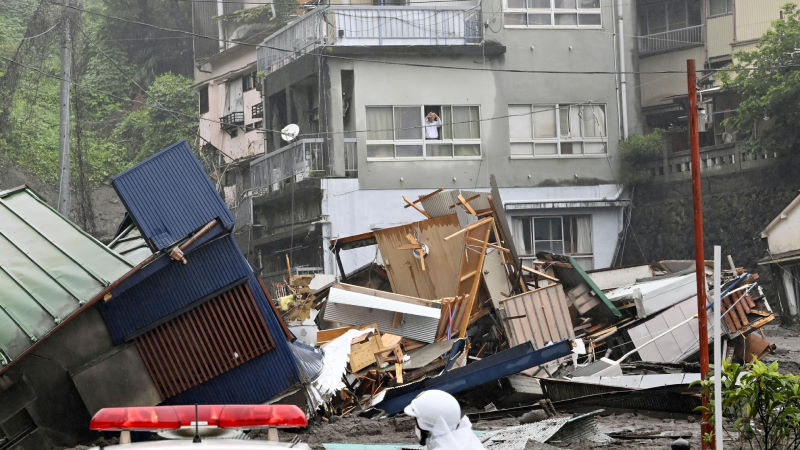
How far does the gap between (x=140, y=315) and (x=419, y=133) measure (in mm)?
19877

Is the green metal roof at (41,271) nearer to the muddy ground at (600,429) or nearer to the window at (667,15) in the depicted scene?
the muddy ground at (600,429)

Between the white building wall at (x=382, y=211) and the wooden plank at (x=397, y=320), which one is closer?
the wooden plank at (x=397, y=320)

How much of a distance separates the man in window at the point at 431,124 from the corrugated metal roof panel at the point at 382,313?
48.4ft

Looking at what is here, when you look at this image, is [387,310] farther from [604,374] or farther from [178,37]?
[178,37]

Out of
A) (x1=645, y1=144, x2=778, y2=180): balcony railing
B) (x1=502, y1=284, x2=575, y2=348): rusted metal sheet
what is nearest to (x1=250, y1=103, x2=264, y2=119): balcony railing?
(x1=645, y1=144, x2=778, y2=180): balcony railing

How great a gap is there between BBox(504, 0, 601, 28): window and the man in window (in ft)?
13.0

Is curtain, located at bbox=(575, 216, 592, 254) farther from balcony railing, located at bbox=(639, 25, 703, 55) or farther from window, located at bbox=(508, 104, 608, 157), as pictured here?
balcony railing, located at bbox=(639, 25, 703, 55)

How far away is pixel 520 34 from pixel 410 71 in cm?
388

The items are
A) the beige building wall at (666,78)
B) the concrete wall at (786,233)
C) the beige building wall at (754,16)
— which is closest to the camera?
the concrete wall at (786,233)

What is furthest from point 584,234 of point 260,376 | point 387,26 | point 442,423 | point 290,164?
point 442,423

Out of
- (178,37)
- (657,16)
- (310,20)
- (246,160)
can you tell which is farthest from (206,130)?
(657,16)

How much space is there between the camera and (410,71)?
32.5m

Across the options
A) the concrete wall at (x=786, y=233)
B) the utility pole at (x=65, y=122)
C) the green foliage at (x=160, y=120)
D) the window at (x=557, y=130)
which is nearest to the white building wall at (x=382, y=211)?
the window at (x=557, y=130)

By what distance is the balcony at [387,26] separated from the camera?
32.0 m
